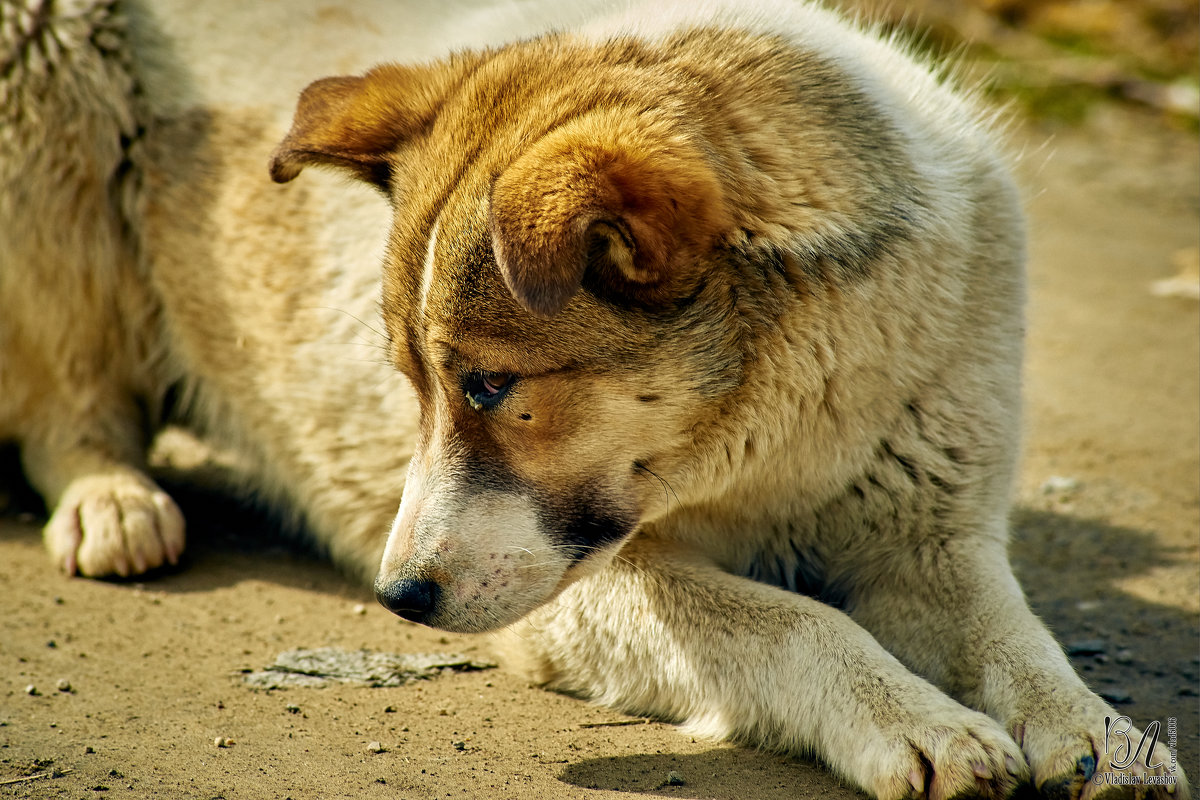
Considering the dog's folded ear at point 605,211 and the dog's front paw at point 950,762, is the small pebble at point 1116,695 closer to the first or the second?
the dog's front paw at point 950,762

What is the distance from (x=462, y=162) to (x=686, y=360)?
0.71 metres

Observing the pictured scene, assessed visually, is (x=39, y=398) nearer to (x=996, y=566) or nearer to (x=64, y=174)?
(x=64, y=174)

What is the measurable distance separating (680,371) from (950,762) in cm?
102

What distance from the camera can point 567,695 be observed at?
11.0ft

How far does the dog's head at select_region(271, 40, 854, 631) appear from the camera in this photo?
8.61 ft

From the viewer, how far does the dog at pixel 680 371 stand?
267 centimetres

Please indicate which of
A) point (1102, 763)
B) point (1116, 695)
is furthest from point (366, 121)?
point (1116, 695)

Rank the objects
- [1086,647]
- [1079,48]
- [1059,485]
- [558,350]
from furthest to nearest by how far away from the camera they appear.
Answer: [1079,48]
[1059,485]
[1086,647]
[558,350]

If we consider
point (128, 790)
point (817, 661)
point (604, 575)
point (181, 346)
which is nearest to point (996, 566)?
point (817, 661)

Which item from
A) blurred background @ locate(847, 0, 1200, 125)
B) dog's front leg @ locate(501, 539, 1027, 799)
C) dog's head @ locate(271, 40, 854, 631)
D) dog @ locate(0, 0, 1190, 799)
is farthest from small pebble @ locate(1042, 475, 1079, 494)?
blurred background @ locate(847, 0, 1200, 125)

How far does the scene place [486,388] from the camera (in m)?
2.75

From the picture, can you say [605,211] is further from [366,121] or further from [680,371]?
[366,121]

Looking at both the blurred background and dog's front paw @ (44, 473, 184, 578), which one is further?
the blurred background

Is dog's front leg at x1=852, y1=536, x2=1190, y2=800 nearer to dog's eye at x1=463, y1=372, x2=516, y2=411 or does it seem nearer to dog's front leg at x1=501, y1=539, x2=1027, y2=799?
dog's front leg at x1=501, y1=539, x2=1027, y2=799
